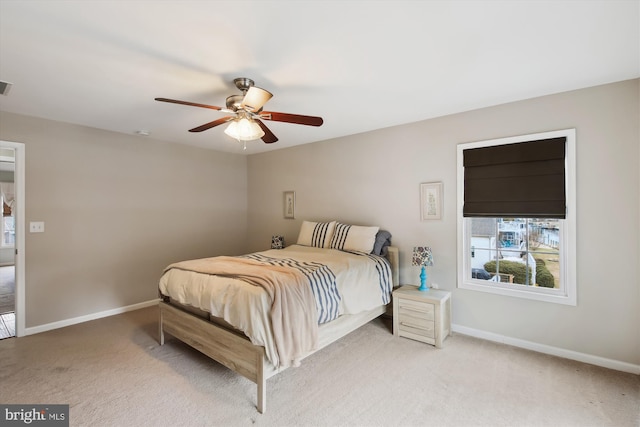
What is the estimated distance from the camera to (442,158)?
3.35 metres

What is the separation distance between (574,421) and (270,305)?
6.87 feet

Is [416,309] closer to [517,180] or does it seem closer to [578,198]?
[517,180]

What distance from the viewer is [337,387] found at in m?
2.27

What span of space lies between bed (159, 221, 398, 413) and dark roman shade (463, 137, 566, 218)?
49.5 inches

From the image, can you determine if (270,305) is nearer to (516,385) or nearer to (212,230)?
(516,385)

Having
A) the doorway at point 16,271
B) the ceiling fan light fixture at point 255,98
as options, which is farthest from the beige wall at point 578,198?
the doorway at point 16,271

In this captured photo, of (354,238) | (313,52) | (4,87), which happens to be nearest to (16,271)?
(4,87)

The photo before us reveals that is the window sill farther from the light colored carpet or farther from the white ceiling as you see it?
the white ceiling

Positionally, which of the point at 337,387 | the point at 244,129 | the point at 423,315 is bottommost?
the point at 337,387

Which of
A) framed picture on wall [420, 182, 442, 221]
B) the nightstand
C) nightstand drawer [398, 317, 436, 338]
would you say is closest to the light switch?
the nightstand

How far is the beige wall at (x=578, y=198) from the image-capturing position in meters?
2.43

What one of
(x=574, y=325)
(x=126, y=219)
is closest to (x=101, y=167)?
(x=126, y=219)

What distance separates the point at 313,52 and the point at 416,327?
269 cm

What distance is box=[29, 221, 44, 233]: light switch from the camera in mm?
3318
